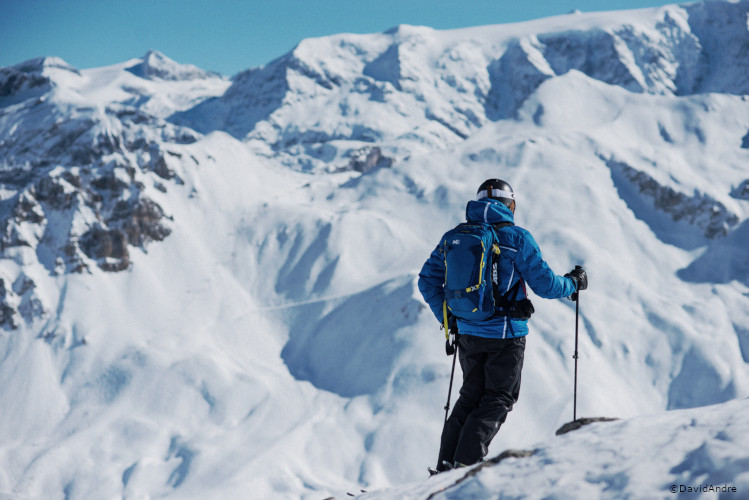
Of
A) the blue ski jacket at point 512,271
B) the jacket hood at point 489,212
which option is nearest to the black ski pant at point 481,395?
the blue ski jacket at point 512,271

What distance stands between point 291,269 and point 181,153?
37.6 metres

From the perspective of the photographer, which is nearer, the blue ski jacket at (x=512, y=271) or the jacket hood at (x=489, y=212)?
the blue ski jacket at (x=512, y=271)

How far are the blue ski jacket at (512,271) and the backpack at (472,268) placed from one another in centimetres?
11

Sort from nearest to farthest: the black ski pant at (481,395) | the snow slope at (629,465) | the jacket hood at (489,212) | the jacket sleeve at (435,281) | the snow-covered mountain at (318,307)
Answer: the snow slope at (629,465) → the black ski pant at (481,395) → the jacket hood at (489,212) → the jacket sleeve at (435,281) → the snow-covered mountain at (318,307)

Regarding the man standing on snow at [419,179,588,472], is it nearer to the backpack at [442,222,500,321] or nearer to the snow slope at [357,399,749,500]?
the backpack at [442,222,500,321]

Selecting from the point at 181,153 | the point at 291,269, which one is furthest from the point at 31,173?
the point at 291,269

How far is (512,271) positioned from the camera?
24.2 ft

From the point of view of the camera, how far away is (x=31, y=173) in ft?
636

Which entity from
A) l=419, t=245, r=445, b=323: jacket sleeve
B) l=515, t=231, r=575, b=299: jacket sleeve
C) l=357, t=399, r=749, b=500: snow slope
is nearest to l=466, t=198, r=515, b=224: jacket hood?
l=515, t=231, r=575, b=299: jacket sleeve

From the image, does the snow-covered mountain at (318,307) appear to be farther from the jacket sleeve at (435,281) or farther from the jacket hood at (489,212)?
the jacket hood at (489,212)

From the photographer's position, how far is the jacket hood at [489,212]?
746 centimetres

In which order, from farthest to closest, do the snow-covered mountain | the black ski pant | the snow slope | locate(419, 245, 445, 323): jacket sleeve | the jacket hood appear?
1. the snow-covered mountain
2. locate(419, 245, 445, 323): jacket sleeve
3. the jacket hood
4. the black ski pant
5. the snow slope

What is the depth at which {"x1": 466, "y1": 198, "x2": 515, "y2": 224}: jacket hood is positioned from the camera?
7465mm

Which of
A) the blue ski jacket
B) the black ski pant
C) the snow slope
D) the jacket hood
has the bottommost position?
the snow slope
